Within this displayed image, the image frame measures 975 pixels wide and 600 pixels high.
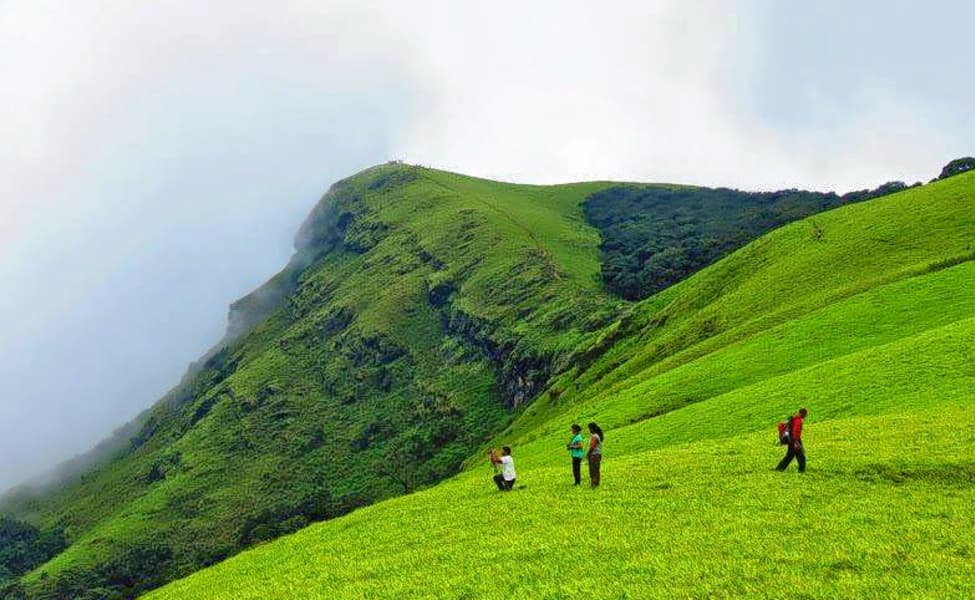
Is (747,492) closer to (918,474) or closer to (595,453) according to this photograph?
(595,453)

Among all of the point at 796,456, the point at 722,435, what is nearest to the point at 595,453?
the point at 796,456

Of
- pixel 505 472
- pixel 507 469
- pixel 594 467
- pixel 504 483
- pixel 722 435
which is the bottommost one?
pixel 722 435

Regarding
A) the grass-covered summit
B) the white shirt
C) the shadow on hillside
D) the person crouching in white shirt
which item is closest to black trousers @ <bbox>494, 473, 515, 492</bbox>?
the person crouching in white shirt

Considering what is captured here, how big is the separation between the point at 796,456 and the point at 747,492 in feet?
13.9

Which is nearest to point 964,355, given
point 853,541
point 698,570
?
point 853,541

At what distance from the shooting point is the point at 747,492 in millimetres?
28703

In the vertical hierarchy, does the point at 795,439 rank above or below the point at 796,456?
above

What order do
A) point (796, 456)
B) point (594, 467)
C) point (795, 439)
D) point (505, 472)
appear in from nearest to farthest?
point (795, 439), point (796, 456), point (594, 467), point (505, 472)

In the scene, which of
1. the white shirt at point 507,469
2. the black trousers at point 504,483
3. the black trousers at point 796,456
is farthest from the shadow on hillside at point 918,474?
the black trousers at point 504,483

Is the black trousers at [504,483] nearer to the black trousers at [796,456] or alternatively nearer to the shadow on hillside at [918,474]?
the black trousers at [796,456]

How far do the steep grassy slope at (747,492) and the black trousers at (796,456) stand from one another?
78 centimetres

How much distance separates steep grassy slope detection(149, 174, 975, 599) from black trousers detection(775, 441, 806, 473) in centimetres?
78

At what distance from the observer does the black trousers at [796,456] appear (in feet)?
100

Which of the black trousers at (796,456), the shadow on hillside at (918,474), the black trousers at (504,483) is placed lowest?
the shadow on hillside at (918,474)
